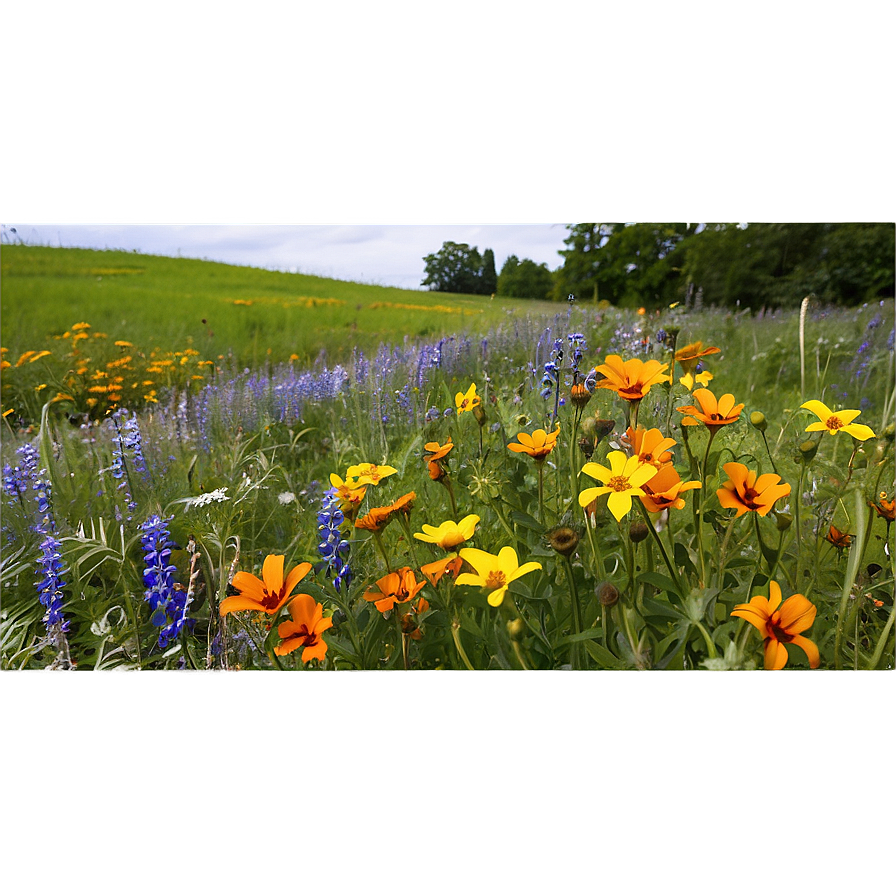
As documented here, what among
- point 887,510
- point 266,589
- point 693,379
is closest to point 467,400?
point 693,379

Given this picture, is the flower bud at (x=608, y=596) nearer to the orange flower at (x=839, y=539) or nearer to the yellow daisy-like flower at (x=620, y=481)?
the yellow daisy-like flower at (x=620, y=481)

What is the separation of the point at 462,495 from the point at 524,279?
567 mm

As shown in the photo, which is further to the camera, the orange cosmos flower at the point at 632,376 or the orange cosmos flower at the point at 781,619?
the orange cosmos flower at the point at 632,376

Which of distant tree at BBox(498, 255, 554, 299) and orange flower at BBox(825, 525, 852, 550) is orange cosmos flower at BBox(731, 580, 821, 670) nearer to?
orange flower at BBox(825, 525, 852, 550)

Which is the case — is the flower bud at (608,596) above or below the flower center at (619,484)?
below

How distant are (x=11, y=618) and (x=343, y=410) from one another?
0.90m

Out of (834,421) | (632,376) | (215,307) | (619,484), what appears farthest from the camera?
(215,307)

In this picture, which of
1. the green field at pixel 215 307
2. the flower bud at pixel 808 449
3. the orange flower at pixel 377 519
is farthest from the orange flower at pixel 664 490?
the green field at pixel 215 307

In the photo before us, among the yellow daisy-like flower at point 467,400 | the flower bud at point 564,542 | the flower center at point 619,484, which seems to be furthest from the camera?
the yellow daisy-like flower at point 467,400

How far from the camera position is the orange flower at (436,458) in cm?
136

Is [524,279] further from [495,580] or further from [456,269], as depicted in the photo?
[495,580]

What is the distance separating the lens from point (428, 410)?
163cm

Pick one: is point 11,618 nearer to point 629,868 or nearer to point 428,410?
point 428,410

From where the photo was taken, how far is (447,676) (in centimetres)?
139
